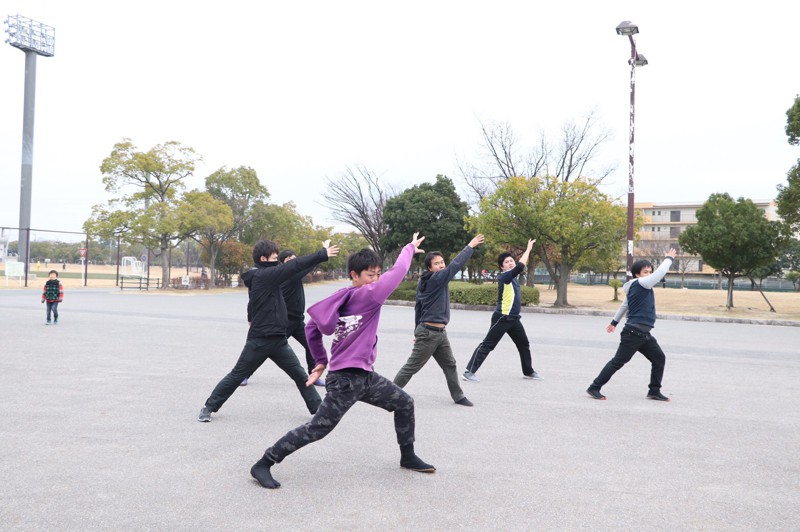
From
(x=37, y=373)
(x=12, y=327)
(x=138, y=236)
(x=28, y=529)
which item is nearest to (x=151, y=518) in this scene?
(x=28, y=529)

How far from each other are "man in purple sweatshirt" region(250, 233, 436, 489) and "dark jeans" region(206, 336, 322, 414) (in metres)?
1.46

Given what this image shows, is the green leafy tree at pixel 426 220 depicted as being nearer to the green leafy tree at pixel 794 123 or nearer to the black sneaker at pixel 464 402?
the green leafy tree at pixel 794 123

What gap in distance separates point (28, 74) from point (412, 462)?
49.9m

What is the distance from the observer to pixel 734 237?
2397 cm

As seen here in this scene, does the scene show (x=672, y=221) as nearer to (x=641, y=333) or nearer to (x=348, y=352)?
(x=641, y=333)

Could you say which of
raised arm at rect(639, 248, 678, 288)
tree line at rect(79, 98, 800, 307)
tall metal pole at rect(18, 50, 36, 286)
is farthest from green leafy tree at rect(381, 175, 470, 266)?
tall metal pole at rect(18, 50, 36, 286)

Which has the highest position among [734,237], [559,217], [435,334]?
[559,217]

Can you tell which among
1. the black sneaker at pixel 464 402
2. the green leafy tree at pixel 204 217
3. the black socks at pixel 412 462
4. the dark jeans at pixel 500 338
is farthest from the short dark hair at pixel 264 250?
the green leafy tree at pixel 204 217

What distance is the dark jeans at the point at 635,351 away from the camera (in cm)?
646

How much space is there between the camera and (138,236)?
107ft

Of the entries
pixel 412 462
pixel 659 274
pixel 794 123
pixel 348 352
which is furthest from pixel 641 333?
pixel 794 123

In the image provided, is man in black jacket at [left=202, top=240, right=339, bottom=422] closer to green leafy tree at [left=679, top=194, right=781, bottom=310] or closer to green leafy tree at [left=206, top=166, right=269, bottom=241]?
green leafy tree at [left=679, top=194, right=781, bottom=310]

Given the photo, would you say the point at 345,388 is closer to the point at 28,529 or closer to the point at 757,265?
the point at 28,529

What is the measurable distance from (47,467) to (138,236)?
103ft
